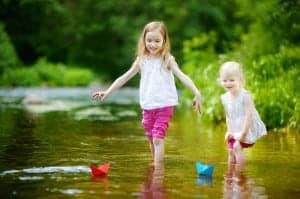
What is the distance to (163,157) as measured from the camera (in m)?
7.27

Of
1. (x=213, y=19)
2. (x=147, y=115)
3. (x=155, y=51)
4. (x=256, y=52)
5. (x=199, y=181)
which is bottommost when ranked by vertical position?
(x=199, y=181)

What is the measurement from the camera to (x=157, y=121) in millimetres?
7160

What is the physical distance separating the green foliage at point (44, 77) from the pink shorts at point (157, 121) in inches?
941

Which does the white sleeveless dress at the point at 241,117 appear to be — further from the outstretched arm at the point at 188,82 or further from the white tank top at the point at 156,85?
the white tank top at the point at 156,85

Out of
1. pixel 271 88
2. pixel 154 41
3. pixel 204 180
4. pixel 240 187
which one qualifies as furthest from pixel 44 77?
pixel 240 187

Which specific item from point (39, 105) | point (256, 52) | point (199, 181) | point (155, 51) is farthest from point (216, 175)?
point (39, 105)

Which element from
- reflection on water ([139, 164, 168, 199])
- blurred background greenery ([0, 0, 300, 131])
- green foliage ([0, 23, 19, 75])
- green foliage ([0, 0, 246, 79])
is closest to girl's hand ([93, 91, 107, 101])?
reflection on water ([139, 164, 168, 199])

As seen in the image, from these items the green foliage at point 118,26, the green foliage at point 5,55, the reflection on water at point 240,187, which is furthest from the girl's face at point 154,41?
the green foliage at point 118,26

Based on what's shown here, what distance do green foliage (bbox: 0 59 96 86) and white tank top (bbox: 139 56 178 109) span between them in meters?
23.9

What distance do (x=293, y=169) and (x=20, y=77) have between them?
26501 mm

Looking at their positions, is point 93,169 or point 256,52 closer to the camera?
point 93,169

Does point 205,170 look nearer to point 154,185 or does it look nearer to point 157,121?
point 154,185

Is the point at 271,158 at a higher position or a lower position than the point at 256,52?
lower

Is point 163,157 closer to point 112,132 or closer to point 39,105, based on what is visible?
point 112,132
